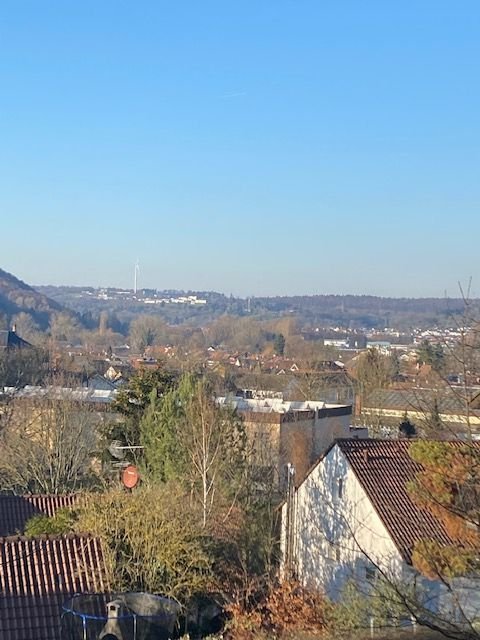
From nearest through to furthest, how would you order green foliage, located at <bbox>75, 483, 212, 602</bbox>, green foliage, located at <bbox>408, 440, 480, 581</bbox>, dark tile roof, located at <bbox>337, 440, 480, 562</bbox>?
1. green foliage, located at <bbox>408, 440, 480, 581</bbox>
2. green foliage, located at <bbox>75, 483, 212, 602</bbox>
3. dark tile roof, located at <bbox>337, 440, 480, 562</bbox>

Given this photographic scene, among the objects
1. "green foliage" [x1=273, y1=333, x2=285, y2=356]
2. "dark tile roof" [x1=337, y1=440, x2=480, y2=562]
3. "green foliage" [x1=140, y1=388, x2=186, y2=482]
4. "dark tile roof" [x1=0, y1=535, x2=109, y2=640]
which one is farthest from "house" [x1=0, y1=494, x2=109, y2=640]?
"green foliage" [x1=273, y1=333, x2=285, y2=356]

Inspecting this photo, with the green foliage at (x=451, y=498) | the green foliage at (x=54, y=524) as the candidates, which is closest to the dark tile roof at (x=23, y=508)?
the green foliage at (x=54, y=524)

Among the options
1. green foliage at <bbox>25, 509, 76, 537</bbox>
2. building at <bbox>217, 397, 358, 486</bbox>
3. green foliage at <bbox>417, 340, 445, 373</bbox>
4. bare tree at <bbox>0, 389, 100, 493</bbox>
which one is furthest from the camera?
building at <bbox>217, 397, 358, 486</bbox>

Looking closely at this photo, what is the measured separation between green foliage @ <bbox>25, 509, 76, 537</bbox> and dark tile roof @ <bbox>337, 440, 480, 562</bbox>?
5.99m

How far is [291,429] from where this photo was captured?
111 feet

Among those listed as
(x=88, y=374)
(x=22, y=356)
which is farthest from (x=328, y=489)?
(x=22, y=356)

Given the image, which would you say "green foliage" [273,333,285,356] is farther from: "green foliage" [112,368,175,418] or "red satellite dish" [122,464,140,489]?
"red satellite dish" [122,464,140,489]

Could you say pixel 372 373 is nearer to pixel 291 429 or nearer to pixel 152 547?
pixel 291 429

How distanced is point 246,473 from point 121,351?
10639 centimetres

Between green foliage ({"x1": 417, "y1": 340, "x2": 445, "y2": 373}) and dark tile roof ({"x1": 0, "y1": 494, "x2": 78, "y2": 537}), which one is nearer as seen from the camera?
green foliage ({"x1": 417, "y1": 340, "x2": 445, "y2": 373})

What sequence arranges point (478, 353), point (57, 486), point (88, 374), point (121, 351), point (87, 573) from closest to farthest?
1. point (478, 353)
2. point (87, 573)
3. point (57, 486)
4. point (88, 374)
5. point (121, 351)

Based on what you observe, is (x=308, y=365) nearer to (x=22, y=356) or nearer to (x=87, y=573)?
(x=22, y=356)

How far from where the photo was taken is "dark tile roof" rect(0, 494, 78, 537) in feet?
62.6

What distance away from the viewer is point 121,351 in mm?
126875
